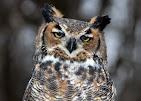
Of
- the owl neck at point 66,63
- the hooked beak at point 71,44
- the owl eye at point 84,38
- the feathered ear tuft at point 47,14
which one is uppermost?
the feathered ear tuft at point 47,14

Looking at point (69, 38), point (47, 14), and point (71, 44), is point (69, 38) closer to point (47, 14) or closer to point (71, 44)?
point (71, 44)

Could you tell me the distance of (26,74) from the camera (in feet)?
40.2

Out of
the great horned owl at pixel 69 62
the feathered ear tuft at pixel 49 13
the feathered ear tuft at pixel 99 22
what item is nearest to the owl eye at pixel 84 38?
the great horned owl at pixel 69 62

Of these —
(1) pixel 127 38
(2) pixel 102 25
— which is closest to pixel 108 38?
(1) pixel 127 38

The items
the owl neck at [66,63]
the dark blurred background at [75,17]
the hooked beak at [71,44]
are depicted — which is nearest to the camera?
the hooked beak at [71,44]

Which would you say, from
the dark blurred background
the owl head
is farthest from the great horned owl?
the dark blurred background

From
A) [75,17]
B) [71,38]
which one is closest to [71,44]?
[71,38]

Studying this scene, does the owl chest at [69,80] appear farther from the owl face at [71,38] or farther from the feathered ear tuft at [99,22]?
the feathered ear tuft at [99,22]

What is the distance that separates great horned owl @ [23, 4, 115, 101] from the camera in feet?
19.4

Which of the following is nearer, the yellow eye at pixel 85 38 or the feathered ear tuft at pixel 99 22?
the yellow eye at pixel 85 38

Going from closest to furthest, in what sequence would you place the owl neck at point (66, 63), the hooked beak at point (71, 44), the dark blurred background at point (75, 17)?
the hooked beak at point (71, 44)
the owl neck at point (66, 63)
the dark blurred background at point (75, 17)

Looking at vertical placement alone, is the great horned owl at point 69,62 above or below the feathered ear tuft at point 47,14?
below

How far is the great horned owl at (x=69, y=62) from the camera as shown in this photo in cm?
590

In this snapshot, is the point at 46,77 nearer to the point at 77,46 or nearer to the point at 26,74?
the point at 77,46
